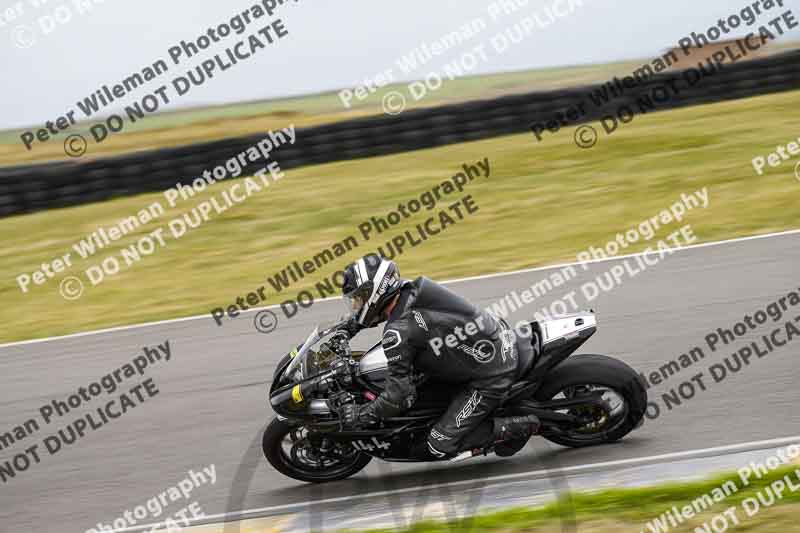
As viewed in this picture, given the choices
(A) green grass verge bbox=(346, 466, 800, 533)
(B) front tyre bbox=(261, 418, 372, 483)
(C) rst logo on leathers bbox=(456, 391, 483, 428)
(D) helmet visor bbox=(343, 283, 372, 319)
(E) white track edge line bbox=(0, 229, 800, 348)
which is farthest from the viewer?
(E) white track edge line bbox=(0, 229, 800, 348)

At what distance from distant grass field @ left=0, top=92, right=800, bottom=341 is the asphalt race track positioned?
839 mm

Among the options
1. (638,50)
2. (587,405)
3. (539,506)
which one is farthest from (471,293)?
(638,50)

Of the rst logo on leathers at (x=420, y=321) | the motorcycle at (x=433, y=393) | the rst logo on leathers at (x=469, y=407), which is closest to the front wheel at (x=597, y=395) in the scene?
the motorcycle at (x=433, y=393)

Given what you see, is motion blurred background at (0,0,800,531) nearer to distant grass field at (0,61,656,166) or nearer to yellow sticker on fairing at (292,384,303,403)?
distant grass field at (0,61,656,166)

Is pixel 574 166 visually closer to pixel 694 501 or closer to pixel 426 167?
pixel 426 167

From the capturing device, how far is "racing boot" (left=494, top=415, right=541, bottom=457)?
6691 mm

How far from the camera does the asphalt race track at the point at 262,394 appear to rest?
23.3 ft

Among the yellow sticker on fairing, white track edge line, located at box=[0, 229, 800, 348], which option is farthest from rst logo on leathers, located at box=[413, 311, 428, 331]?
white track edge line, located at box=[0, 229, 800, 348]

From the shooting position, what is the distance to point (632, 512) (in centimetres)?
574

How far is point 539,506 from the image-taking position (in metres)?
6.07

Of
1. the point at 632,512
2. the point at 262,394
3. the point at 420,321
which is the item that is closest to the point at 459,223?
the point at 262,394

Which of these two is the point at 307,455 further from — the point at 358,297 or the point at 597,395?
the point at 597,395

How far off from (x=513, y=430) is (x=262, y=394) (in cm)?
296

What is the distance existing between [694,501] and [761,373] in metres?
2.62
